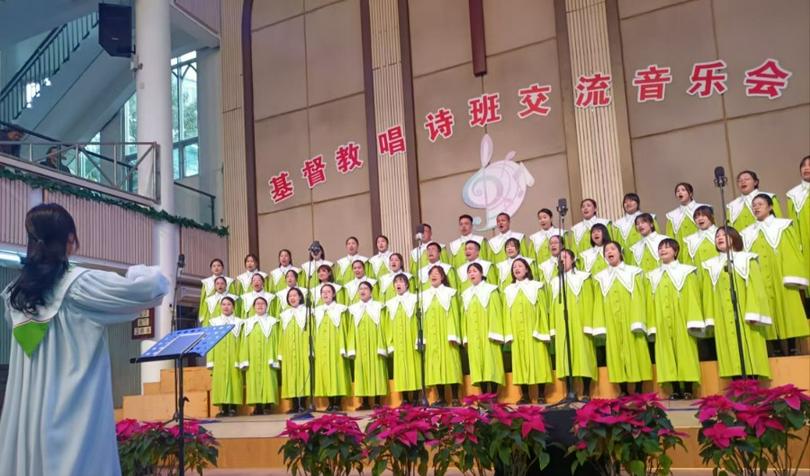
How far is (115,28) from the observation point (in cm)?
976

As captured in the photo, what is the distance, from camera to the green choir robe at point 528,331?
20.0 feet

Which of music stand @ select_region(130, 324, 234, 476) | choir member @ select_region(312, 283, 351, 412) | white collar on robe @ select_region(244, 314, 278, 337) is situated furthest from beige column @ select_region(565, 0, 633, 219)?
music stand @ select_region(130, 324, 234, 476)

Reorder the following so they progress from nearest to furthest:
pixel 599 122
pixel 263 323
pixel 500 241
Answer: pixel 500 241
pixel 263 323
pixel 599 122

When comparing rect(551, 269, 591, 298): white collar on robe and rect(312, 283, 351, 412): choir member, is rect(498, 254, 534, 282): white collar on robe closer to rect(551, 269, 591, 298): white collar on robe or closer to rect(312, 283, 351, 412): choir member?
rect(551, 269, 591, 298): white collar on robe

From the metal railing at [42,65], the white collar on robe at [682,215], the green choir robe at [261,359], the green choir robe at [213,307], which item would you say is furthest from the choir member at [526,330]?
the metal railing at [42,65]

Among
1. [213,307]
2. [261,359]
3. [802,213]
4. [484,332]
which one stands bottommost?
[261,359]

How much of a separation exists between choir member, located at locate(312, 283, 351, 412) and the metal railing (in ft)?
Answer: 21.3

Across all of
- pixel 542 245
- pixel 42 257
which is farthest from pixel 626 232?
pixel 42 257

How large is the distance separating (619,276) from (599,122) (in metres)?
2.88

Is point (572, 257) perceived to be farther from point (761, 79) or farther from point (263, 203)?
point (263, 203)

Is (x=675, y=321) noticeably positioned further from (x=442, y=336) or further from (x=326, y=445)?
(x=326, y=445)

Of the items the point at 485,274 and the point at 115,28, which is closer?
the point at 485,274

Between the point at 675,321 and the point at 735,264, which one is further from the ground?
the point at 735,264

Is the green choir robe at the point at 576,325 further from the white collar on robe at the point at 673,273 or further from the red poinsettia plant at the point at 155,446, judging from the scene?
the red poinsettia plant at the point at 155,446
